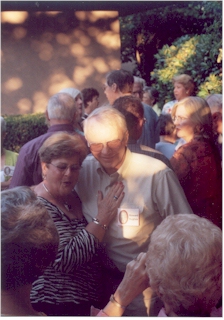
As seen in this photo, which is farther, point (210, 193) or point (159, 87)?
point (159, 87)

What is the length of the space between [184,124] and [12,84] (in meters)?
6.70

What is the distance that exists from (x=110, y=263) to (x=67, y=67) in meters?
7.45

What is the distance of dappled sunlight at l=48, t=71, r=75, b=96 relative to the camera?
31.4 feet

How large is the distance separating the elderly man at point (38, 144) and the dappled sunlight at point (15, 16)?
6.22m

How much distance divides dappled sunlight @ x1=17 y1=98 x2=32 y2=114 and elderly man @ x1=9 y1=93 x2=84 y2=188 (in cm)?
595

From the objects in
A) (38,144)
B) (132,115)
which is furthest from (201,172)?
(38,144)

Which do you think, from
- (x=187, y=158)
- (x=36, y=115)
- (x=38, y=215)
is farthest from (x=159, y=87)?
(x=38, y=215)

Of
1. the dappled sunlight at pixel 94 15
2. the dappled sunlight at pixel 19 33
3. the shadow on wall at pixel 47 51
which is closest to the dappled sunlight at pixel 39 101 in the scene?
the shadow on wall at pixel 47 51

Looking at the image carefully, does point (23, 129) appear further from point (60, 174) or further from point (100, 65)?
point (60, 174)

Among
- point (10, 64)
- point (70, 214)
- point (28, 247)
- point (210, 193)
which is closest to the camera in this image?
point (28, 247)

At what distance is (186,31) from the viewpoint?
43.7 ft

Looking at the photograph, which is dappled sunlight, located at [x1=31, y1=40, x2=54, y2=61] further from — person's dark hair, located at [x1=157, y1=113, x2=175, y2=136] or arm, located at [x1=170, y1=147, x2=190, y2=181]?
arm, located at [x1=170, y1=147, x2=190, y2=181]

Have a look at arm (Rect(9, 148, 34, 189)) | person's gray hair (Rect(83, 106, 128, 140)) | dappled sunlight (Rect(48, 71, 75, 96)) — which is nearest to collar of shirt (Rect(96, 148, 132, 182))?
person's gray hair (Rect(83, 106, 128, 140))

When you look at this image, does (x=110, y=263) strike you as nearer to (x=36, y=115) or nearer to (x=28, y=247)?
(x=28, y=247)
